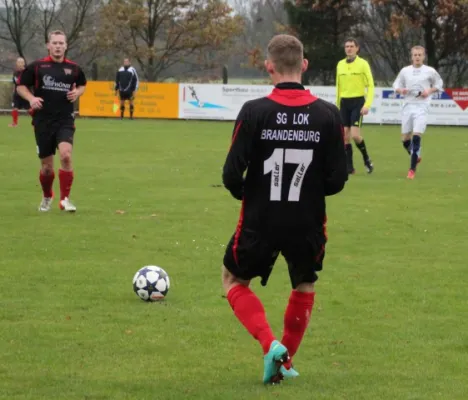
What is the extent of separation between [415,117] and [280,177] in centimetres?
1154

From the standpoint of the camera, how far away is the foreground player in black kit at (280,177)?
5086mm

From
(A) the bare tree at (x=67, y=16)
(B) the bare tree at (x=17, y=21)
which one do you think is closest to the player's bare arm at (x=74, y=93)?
(B) the bare tree at (x=17, y=21)

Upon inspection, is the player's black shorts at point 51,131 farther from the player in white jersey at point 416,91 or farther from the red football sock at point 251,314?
the red football sock at point 251,314

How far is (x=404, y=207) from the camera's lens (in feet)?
41.7

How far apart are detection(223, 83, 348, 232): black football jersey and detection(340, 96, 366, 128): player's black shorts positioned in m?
11.8

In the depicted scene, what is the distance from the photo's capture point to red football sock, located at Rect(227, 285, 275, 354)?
16.9 ft

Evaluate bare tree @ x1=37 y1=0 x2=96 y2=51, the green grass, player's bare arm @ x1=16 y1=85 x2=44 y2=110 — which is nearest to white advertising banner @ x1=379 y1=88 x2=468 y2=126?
bare tree @ x1=37 y1=0 x2=96 y2=51

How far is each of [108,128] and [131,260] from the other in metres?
21.1

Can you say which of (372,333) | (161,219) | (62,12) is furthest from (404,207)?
(62,12)

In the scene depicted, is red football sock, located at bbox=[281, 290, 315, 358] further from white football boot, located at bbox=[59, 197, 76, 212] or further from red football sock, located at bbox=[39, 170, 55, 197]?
red football sock, located at bbox=[39, 170, 55, 197]

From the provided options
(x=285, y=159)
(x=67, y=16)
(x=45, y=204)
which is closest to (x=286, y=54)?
(x=285, y=159)

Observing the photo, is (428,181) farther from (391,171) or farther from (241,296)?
(241,296)

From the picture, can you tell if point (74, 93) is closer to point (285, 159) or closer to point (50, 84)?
point (50, 84)

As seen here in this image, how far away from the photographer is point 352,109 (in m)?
16.9
